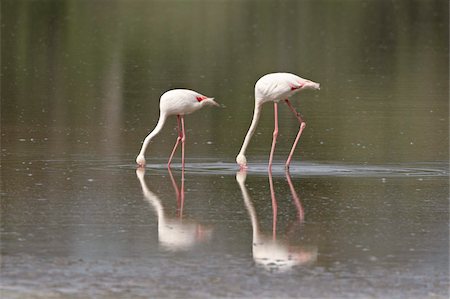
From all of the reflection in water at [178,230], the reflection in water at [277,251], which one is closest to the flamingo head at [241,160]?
the reflection in water at [178,230]

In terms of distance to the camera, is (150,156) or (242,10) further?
(242,10)

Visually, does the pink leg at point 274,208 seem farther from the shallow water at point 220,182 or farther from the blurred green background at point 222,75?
the blurred green background at point 222,75

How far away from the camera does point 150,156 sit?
615 inches

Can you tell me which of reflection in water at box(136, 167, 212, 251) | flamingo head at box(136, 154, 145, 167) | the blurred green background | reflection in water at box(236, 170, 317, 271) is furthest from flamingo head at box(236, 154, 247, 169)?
reflection in water at box(236, 170, 317, 271)

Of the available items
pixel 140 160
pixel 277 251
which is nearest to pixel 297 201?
pixel 277 251

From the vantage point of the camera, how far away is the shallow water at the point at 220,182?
9289 mm

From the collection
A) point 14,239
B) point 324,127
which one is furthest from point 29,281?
point 324,127

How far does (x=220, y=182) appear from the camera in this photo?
13.6 m

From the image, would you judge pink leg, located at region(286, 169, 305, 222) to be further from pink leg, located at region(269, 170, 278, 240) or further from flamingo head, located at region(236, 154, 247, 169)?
flamingo head, located at region(236, 154, 247, 169)

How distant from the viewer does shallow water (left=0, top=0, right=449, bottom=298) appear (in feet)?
30.5

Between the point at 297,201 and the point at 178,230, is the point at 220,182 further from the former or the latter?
the point at 178,230

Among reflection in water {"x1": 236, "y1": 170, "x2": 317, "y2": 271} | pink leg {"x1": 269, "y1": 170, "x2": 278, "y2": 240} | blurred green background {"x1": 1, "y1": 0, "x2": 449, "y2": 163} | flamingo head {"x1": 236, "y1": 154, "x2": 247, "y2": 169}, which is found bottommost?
reflection in water {"x1": 236, "y1": 170, "x2": 317, "y2": 271}

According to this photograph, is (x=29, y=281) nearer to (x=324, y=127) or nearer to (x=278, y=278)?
Result: (x=278, y=278)

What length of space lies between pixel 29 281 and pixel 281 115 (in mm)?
11373
